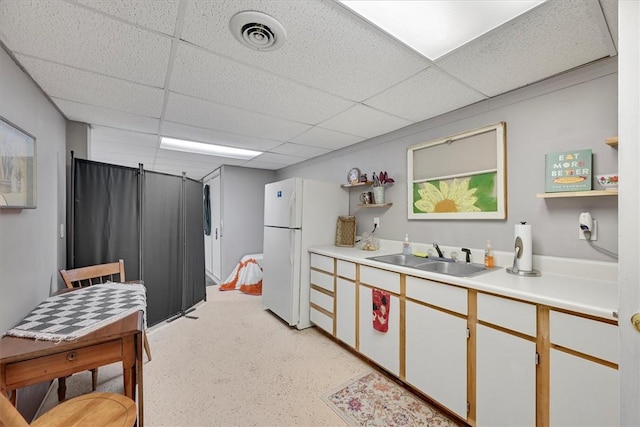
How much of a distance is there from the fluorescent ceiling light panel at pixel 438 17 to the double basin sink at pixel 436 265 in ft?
4.91

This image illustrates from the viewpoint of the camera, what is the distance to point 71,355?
4.26 feet

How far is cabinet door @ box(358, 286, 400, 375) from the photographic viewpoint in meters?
2.07

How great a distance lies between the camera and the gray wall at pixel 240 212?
510cm

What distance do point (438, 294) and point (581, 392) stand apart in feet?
2.44

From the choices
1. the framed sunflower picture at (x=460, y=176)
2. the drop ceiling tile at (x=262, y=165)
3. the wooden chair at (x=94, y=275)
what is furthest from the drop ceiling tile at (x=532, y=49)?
the drop ceiling tile at (x=262, y=165)

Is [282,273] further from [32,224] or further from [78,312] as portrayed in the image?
[32,224]

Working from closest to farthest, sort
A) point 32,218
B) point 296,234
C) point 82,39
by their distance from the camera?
point 82,39
point 32,218
point 296,234

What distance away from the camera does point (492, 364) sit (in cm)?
151

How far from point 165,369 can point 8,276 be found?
1.34 metres

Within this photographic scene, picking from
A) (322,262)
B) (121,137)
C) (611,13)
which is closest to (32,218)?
(121,137)

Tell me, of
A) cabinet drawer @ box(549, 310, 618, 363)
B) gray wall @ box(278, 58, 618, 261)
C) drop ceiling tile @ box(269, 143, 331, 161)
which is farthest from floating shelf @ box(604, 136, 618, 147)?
drop ceiling tile @ box(269, 143, 331, 161)

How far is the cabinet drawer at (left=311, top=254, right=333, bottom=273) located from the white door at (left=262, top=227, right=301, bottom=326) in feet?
0.62

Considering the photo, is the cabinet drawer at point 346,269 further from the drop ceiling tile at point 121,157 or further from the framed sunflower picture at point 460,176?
the drop ceiling tile at point 121,157

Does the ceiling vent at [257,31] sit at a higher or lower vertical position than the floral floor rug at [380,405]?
higher
